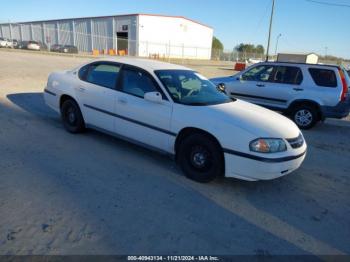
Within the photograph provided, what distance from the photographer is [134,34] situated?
48219 mm

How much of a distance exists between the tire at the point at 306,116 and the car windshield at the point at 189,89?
3793 millimetres

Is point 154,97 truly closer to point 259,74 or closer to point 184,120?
point 184,120

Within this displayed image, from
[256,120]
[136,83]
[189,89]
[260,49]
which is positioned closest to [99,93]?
[136,83]

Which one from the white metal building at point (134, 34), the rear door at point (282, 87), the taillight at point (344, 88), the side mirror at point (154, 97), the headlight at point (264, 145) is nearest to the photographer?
the headlight at point (264, 145)

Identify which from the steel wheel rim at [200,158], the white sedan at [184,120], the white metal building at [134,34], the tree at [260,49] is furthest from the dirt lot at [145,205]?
the tree at [260,49]

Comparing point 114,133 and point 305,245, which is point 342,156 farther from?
point 114,133

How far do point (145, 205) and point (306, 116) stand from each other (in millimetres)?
5927

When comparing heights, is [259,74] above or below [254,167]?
above

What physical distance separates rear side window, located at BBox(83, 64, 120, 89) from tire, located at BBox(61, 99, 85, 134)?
61 cm

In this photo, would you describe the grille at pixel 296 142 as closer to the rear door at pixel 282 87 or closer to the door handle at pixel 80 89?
the door handle at pixel 80 89

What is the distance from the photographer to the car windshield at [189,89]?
14.4ft

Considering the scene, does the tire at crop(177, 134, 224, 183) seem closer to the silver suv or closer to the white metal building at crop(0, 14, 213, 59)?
the silver suv

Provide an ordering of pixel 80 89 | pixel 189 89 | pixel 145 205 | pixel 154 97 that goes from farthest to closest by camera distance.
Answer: pixel 80 89, pixel 189 89, pixel 154 97, pixel 145 205

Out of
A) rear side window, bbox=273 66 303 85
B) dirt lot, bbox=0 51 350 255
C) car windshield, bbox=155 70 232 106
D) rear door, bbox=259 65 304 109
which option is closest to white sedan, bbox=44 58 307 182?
car windshield, bbox=155 70 232 106
